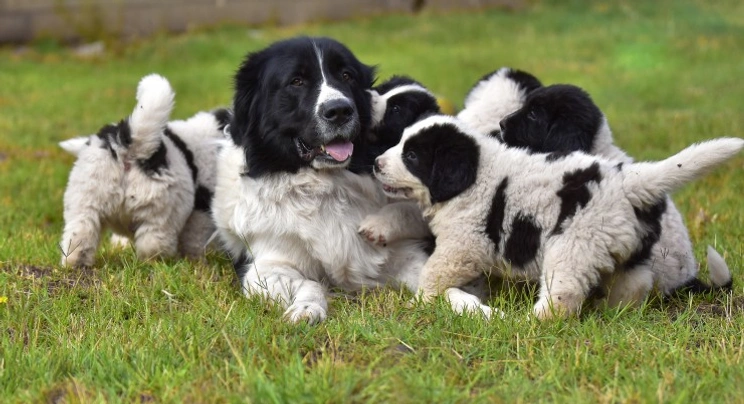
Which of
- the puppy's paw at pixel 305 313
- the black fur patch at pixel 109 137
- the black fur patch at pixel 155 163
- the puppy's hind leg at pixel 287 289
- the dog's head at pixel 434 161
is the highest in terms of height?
the dog's head at pixel 434 161

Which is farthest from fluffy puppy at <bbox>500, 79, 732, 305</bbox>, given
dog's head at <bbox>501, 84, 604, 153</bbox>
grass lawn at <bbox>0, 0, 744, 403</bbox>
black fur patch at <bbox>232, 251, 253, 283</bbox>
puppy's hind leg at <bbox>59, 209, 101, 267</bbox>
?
puppy's hind leg at <bbox>59, 209, 101, 267</bbox>

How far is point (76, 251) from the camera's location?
470 centimetres

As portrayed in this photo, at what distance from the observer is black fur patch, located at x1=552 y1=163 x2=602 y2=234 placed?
3.61m

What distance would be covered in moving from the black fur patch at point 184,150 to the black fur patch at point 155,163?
0.27 metres

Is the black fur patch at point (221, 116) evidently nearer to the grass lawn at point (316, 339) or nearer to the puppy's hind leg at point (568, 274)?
the grass lawn at point (316, 339)

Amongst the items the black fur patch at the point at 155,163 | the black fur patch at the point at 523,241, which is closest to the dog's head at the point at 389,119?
the black fur patch at the point at 523,241

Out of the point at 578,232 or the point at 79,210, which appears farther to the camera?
the point at 79,210

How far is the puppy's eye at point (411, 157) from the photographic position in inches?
157

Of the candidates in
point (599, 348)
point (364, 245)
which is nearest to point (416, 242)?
point (364, 245)

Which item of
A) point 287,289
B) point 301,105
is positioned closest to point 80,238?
point 287,289

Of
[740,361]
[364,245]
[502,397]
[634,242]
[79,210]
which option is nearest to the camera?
[502,397]

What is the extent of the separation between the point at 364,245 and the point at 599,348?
1.47m

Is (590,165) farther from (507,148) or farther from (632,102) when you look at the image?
(632,102)

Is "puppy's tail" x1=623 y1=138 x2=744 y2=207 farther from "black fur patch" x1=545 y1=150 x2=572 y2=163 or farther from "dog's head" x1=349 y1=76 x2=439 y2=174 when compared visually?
"dog's head" x1=349 y1=76 x2=439 y2=174
